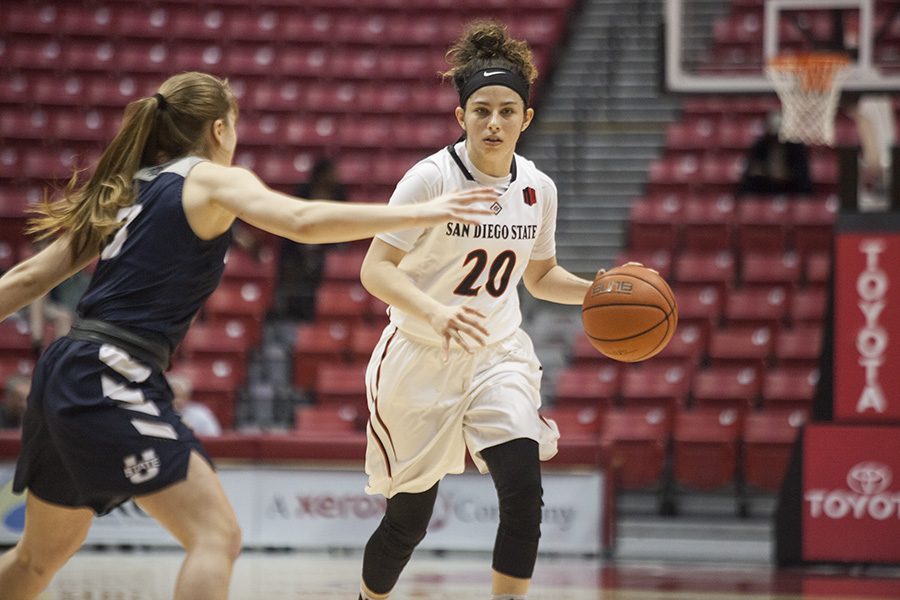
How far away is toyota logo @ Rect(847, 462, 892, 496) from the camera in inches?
348

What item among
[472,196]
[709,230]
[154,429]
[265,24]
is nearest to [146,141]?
[154,429]

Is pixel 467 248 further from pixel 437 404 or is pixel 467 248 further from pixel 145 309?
pixel 145 309

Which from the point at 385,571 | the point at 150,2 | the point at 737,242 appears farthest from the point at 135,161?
the point at 150,2

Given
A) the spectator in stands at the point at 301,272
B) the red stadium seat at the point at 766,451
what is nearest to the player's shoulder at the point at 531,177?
the red stadium seat at the point at 766,451

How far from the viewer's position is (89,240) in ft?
12.3

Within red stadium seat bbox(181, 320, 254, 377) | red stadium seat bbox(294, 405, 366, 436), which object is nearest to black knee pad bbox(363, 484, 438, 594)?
red stadium seat bbox(294, 405, 366, 436)

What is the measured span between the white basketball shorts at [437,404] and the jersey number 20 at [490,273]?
0.20 m

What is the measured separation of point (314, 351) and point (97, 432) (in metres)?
7.98

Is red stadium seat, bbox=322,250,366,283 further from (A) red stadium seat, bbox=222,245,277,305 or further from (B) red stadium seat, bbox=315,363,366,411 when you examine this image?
(B) red stadium seat, bbox=315,363,366,411

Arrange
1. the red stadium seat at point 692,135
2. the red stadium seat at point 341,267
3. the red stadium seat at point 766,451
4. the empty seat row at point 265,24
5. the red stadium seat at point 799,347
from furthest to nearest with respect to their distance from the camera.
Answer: the empty seat row at point 265,24
the red stadium seat at point 692,135
the red stadium seat at point 341,267
the red stadium seat at point 799,347
the red stadium seat at point 766,451

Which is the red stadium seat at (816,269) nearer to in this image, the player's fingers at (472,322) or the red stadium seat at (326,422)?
the red stadium seat at (326,422)

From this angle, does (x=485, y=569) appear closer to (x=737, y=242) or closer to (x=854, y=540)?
(x=854, y=540)

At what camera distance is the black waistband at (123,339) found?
11.7 ft

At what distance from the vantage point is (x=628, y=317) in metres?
4.82
